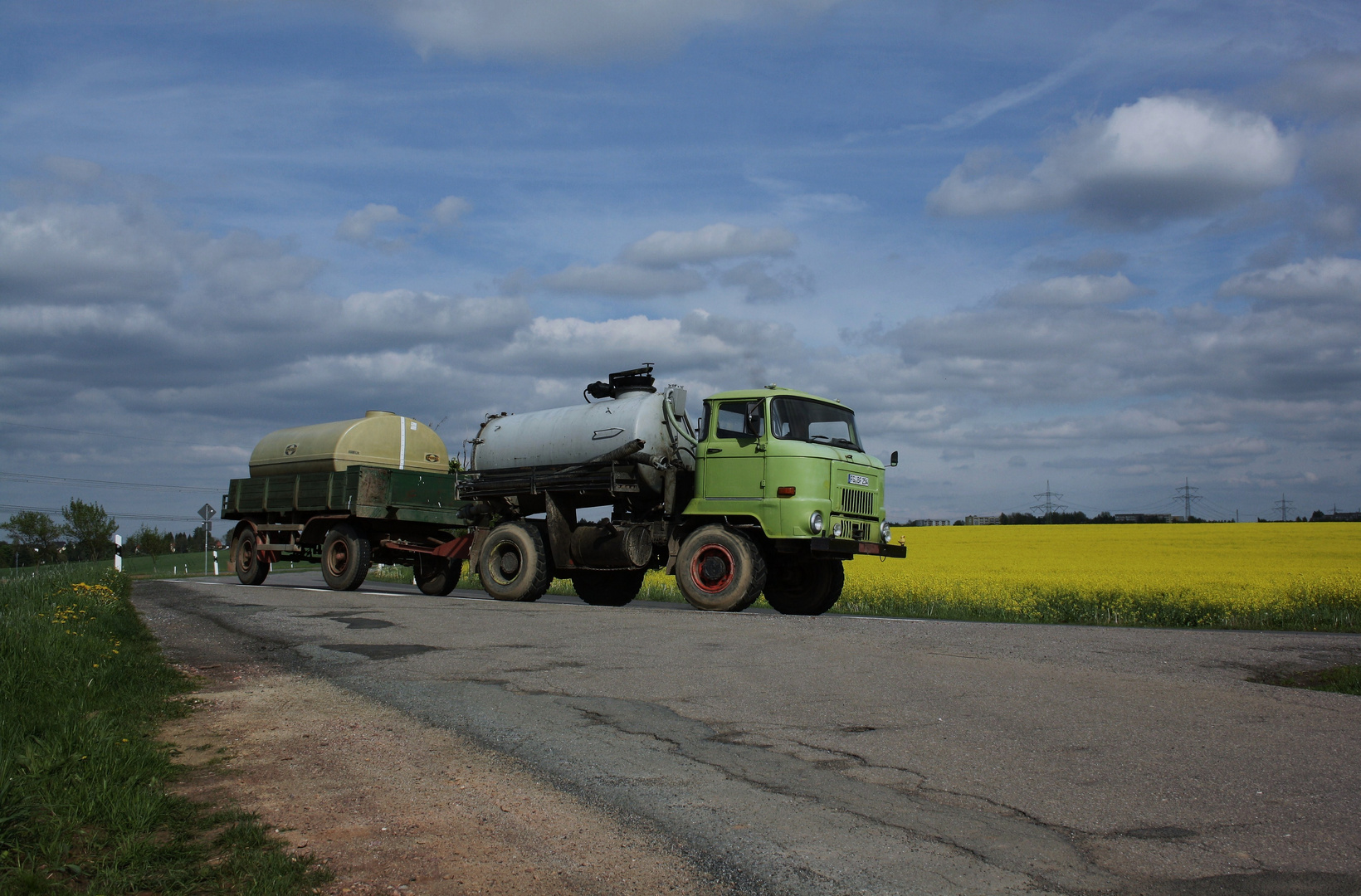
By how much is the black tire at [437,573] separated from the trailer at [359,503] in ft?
0.07

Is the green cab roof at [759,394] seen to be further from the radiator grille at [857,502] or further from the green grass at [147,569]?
the green grass at [147,569]

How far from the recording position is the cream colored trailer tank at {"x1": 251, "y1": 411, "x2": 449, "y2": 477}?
1875 cm

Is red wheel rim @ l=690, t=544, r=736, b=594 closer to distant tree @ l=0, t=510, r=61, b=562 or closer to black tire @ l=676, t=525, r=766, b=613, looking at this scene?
black tire @ l=676, t=525, r=766, b=613

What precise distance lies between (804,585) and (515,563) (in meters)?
4.77

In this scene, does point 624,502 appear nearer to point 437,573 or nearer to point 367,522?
point 437,573

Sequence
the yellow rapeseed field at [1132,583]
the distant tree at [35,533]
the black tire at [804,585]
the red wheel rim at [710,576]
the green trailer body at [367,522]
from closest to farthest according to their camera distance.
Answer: the red wheel rim at [710,576] → the black tire at [804,585] → the yellow rapeseed field at [1132,583] → the green trailer body at [367,522] → the distant tree at [35,533]

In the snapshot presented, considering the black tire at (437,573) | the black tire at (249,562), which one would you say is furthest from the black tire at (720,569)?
the black tire at (249,562)

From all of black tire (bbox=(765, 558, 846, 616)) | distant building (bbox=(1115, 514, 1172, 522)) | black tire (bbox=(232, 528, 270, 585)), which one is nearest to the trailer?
black tire (bbox=(232, 528, 270, 585))

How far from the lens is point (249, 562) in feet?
70.0

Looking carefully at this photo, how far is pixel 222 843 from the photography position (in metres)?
3.79

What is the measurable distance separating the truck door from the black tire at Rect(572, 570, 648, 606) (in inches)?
143

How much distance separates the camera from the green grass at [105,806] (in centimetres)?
343

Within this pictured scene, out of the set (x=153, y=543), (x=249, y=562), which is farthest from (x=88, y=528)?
(x=249, y=562)

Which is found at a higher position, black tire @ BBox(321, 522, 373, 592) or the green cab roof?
the green cab roof
